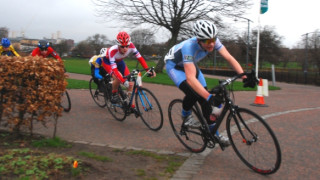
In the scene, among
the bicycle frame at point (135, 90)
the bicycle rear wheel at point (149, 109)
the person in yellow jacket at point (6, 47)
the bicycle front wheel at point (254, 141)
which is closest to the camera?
the bicycle front wheel at point (254, 141)

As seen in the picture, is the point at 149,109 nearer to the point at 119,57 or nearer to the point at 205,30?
the point at 119,57

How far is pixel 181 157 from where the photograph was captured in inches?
167

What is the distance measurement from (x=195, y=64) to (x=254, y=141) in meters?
1.31

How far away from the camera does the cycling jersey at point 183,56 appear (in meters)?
4.05

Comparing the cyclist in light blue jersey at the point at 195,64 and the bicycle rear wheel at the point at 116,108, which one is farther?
the bicycle rear wheel at the point at 116,108

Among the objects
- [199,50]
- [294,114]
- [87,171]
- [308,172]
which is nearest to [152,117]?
[199,50]

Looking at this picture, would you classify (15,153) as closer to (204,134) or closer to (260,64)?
(204,134)

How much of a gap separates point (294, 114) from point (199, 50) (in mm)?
4710

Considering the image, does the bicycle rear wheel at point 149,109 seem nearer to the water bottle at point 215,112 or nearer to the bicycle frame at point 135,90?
the bicycle frame at point 135,90

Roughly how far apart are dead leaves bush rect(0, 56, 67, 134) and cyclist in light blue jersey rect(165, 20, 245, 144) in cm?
176

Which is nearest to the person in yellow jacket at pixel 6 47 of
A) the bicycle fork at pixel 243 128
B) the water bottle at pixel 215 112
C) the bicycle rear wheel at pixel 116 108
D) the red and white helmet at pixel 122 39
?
the bicycle rear wheel at pixel 116 108

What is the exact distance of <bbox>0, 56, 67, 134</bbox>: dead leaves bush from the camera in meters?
4.37

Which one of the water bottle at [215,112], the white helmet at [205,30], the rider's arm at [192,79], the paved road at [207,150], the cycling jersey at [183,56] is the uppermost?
the white helmet at [205,30]

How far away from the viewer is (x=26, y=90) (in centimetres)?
441
